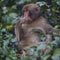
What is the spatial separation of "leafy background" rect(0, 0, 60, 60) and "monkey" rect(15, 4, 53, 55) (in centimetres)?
9

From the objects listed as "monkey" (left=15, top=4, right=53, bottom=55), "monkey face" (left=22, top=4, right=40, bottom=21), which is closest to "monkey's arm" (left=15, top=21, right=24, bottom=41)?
"monkey" (left=15, top=4, right=53, bottom=55)

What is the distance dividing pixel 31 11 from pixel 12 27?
32cm

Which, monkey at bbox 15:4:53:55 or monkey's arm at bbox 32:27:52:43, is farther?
monkey at bbox 15:4:53:55

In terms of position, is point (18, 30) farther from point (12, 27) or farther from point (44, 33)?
point (44, 33)

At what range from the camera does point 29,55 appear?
323 cm

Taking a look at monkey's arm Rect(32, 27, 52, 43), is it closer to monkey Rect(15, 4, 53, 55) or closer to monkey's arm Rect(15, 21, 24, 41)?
monkey Rect(15, 4, 53, 55)

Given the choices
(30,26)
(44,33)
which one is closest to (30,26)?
(30,26)

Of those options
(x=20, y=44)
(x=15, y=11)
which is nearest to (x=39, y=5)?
(x=15, y=11)

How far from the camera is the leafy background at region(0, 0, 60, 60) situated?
3.10m

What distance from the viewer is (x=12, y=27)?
390 centimetres

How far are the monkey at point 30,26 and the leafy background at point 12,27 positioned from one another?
3.4 inches

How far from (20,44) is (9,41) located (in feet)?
0.53

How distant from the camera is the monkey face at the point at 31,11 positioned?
12.8 ft

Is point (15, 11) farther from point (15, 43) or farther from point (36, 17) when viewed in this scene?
point (15, 43)
